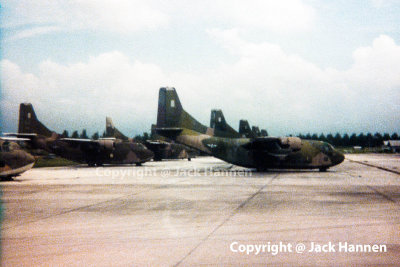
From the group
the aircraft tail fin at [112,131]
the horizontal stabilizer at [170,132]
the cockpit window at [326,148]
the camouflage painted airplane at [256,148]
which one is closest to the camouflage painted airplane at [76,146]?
the aircraft tail fin at [112,131]

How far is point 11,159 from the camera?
2164 centimetres

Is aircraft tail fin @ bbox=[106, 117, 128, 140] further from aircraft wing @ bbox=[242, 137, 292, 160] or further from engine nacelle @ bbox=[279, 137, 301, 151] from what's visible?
engine nacelle @ bbox=[279, 137, 301, 151]

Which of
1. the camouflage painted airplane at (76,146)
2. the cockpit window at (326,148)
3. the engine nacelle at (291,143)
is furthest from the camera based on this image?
the camouflage painted airplane at (76,146)

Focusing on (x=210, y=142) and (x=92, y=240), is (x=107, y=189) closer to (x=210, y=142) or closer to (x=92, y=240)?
(x=92, y=240)

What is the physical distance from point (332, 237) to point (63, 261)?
5473mm

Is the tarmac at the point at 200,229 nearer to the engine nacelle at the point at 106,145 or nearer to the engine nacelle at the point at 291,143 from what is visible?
the engine nacelle at the point at 291,143

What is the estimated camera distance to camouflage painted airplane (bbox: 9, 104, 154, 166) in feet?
121

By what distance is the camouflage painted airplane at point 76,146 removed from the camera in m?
37.0

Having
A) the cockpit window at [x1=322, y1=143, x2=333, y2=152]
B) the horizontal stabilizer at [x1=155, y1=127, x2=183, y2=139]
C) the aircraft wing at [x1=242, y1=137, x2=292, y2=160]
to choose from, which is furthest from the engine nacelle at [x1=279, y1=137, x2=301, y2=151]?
the horizontal stabilizer at [x1=155, y1=127, x2=183, y2=139]

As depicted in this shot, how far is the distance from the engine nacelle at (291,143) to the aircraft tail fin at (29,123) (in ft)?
73.5

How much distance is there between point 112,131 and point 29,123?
11.8 metres

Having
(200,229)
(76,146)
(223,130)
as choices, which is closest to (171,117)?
(223,130)

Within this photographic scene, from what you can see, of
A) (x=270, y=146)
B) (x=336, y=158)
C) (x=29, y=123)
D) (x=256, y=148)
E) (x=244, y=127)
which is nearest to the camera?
(x=270, y=146)

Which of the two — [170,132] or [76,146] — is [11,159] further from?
[76,146]
